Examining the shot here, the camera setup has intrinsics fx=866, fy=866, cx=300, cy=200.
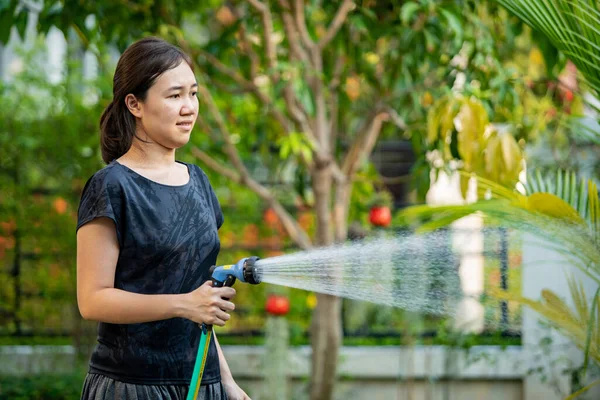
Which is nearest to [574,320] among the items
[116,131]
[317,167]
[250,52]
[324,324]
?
[116,131]

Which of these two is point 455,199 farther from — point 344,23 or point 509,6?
point 509,6

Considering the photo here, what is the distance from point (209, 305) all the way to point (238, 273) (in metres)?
0.09

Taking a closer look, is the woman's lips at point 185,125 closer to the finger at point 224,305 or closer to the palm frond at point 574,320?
the finger at point 224,305

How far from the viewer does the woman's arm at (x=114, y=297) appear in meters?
1.74

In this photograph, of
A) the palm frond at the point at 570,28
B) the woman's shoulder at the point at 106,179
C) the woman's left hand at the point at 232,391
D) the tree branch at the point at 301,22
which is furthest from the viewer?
the tree branch at the point at 301,22

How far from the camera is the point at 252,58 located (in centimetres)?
441

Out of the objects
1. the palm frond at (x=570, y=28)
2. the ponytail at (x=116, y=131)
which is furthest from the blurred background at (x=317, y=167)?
the ponytail at (x=116, y=131)

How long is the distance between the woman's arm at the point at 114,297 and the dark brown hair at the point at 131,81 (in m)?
0.24

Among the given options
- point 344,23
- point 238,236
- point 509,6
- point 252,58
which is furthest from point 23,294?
point 509,6

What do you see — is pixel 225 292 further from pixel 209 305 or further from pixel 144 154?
pixel 144 154

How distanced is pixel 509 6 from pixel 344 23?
1.67 m

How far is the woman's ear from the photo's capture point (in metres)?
1.93

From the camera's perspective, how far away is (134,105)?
193cm

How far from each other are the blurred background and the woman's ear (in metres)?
1.87
